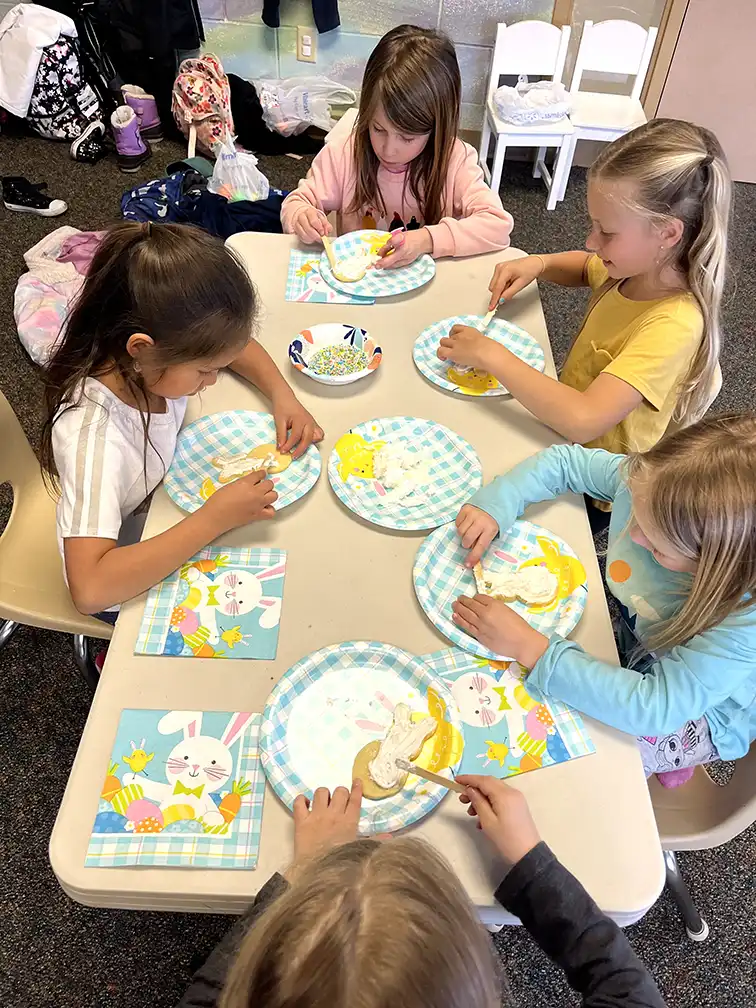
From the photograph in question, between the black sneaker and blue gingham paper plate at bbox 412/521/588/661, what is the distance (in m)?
2.47

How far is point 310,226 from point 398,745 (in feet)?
3.49

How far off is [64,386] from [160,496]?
20cm

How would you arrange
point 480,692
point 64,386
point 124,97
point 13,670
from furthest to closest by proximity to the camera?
point 124,97 < point 13,670 < point 64,386 < point 480,692

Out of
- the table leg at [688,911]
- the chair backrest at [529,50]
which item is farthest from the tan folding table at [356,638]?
the chair backrest at [529,50]

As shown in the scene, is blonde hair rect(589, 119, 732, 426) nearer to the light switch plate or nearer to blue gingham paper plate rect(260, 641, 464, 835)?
blue gingham paper plate rect(260, 641, 464, 835)

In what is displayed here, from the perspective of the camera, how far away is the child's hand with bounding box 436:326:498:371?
1.16 metres

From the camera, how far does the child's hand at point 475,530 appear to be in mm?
940

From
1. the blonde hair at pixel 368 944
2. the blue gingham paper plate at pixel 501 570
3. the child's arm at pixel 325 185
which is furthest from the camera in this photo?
the child's arm at pixel 325 185

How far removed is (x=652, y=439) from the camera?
130 centimetres

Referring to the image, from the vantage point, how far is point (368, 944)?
49cm

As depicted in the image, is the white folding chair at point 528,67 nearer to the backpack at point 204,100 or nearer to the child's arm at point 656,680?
the backpack at point 204,100

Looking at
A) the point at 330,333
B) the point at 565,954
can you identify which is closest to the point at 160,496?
the point at 330,333

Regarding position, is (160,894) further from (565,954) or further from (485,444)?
(485,444)

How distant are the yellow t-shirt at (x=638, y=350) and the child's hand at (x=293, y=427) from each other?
48cm
